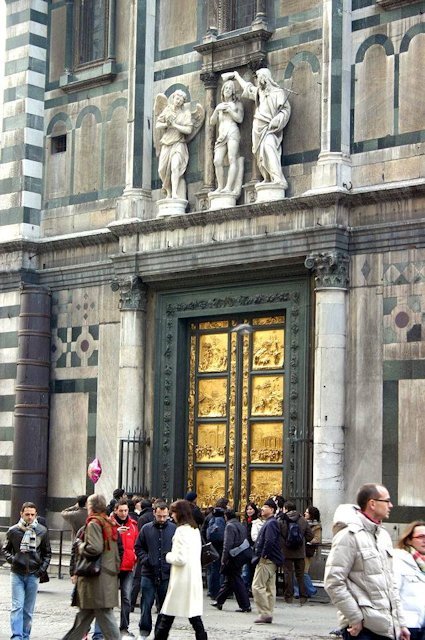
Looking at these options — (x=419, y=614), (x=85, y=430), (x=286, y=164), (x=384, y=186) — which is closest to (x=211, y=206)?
(x=286, y=164)

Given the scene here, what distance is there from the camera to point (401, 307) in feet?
68.1

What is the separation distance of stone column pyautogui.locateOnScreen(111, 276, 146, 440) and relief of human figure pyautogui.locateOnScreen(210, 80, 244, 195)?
8.68ft

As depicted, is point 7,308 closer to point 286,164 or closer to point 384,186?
point 286,164

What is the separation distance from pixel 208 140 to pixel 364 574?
15419mm

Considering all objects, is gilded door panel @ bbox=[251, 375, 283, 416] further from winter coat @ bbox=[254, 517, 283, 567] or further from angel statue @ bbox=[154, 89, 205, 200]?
winter coat @ bbox=[254, 517, 283, 567]

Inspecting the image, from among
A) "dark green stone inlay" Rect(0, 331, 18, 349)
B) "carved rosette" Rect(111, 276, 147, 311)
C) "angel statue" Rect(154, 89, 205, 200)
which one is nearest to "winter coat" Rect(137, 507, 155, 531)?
"carved rosette" Rect(111, 276, 147, 311)

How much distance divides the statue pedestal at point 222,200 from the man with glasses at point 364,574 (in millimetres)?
13887

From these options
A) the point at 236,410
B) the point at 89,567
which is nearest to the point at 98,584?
the point at 89,567

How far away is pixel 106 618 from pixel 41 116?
1654cm

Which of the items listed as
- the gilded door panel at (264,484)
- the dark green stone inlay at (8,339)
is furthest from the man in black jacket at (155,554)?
the dark green stone inlay at (8,339)

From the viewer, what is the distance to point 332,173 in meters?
21.5

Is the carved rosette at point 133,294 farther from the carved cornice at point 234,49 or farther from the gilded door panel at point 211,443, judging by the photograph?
the carved cornice at point 234,49

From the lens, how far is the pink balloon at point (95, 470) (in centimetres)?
2441

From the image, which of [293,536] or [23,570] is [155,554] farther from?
[293,536]
